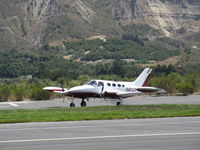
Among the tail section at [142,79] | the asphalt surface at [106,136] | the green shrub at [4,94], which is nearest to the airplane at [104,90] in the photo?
the tail section at [142,79]

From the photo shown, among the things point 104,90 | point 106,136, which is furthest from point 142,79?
point 106,136

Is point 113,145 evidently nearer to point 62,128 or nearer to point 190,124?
point 62,128

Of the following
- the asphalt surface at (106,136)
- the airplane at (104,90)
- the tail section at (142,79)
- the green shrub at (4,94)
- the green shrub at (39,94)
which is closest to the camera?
the asphalt surface at (106,136)

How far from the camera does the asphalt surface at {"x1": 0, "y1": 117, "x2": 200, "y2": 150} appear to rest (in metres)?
14.8

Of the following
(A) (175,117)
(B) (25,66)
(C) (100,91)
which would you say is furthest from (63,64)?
(A) (175,117)

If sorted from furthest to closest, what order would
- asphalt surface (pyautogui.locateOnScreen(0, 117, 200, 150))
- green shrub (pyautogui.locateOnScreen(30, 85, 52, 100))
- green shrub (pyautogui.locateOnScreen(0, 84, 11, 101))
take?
Result: green shrub (pyautogui.locateOnScreen(30, 85, 52, 100)) → green shrub (pyautogui.locateOnScreen(0, 84, 11, 101)) → asphalt surface (pyautogui.locateOnScreen(0, 117, 200, 150))

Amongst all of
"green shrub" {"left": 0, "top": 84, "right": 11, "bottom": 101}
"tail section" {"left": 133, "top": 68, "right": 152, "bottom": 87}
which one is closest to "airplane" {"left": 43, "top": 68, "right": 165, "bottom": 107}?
"tail section" {"left": 133, "top": 68, "right": 152, "bottom": 87}

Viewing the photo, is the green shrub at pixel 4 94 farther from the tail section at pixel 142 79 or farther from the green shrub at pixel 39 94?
the tail section at pixel 142 79

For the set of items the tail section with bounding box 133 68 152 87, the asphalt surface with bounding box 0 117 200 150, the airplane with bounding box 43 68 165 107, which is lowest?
the asphalt surface with bounding box 0 117 200 150

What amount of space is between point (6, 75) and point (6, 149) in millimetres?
159595

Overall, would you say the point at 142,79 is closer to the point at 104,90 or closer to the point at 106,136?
the point at 104,90

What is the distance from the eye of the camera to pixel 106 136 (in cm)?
1697

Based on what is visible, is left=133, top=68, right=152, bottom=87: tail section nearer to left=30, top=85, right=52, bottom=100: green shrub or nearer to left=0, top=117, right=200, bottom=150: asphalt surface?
left=30, top=85, right=52, bottom=100: green shrub

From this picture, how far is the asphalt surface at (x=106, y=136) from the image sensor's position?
583 inches
